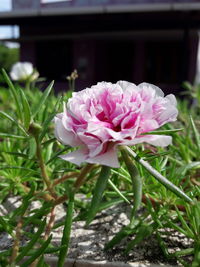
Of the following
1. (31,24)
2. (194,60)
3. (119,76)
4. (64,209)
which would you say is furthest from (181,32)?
(64,209)

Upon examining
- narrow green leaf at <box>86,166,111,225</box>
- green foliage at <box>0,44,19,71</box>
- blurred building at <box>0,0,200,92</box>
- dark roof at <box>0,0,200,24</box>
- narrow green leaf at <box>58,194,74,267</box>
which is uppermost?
dark roof at <box>0,0,200,24</box>

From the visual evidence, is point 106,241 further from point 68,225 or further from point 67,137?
point 67,137

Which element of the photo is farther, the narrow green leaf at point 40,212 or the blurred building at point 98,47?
the blurred building at point 98,47

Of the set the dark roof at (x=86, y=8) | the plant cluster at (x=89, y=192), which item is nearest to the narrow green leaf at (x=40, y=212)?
the plant cluster at (x=89, y=192)

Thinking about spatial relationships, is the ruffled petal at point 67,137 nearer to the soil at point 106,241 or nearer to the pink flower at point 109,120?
the pink flower at point 109,120

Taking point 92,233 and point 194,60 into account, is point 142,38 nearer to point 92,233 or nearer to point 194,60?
point 194,60

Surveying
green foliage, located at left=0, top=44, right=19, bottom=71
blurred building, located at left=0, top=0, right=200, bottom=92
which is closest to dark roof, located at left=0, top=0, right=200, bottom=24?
blurred building, located at left=0, top=0, right=200, bottom=92

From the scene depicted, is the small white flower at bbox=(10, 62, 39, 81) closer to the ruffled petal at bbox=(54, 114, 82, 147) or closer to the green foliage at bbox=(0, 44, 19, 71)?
the ruffled petal at bbox=(54, 114, 82, 147)
